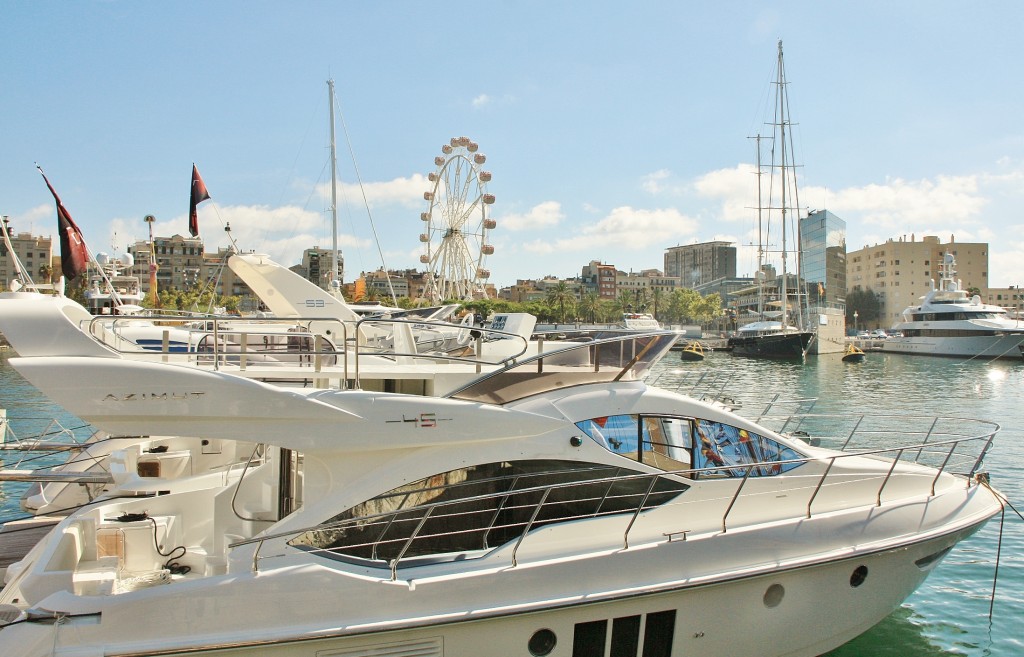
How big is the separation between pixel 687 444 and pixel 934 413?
51.7 ft

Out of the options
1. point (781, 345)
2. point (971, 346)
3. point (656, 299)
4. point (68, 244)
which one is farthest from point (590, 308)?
point (68, 244)

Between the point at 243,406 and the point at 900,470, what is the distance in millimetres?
5532

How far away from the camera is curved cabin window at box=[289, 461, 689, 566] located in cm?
501

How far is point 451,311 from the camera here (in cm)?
1891

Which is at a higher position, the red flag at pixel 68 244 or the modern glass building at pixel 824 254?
the modern glass building at pixel 824 254

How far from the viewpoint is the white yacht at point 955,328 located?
182 feet

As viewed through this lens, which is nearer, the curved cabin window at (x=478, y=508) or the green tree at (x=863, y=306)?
the curved cabin window at (x=478, y=508)

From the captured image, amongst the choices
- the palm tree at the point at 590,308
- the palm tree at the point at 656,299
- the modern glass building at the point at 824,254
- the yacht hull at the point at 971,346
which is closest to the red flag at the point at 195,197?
the yacht hull at the point at 971,346

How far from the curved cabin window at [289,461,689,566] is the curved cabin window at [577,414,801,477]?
0.19 m

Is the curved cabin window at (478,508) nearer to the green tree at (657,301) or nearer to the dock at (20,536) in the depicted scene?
the dock at (20,536)

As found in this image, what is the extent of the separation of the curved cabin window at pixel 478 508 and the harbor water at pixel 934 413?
1.81 meters

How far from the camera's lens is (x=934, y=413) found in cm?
1827

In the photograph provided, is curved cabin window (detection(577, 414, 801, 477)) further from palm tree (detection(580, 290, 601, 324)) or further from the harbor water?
palm tree (detection(580, 290, 601, 324))

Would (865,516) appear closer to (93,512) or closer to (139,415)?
(139,415)
